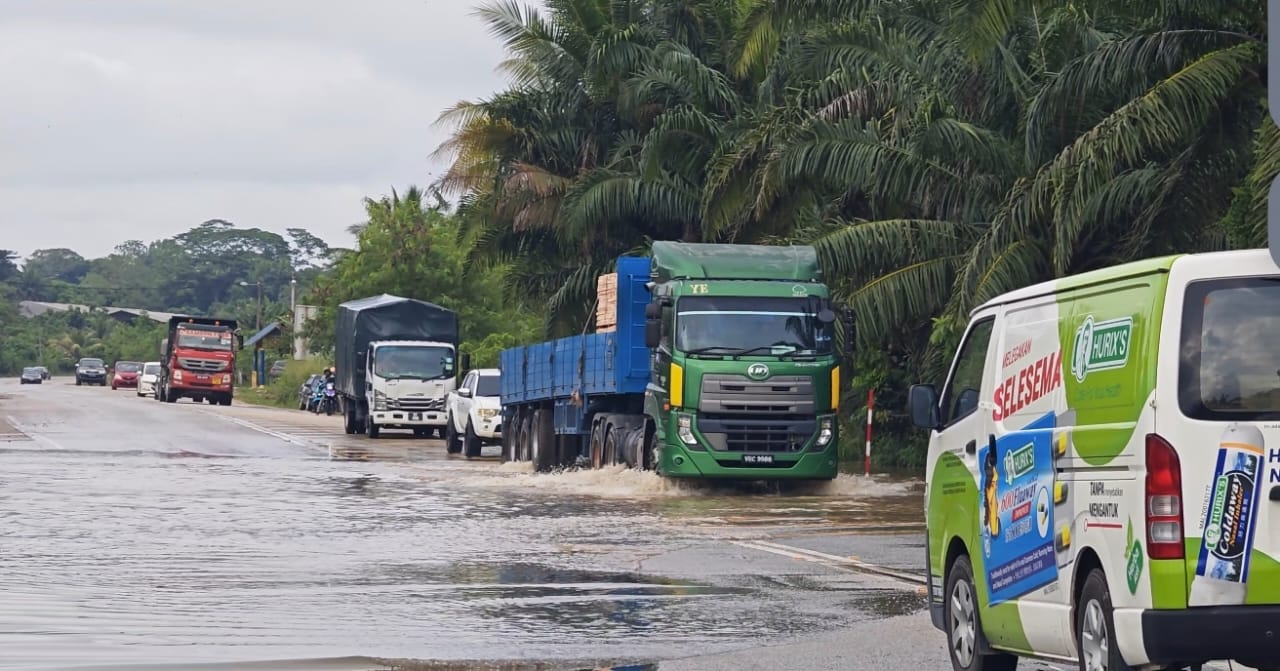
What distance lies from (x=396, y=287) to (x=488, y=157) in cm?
2712

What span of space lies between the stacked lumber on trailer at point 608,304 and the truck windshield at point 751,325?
2.66 m

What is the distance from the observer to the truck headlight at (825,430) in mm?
24719

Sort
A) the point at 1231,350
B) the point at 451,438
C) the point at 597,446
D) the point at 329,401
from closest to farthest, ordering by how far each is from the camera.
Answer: the point at 1231,350
the point at 597,446
the point at 451,438
the point at 329,401

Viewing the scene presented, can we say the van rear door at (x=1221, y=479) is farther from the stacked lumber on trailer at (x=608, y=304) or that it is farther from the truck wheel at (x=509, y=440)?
the truck wheel at (x=509, y=440)

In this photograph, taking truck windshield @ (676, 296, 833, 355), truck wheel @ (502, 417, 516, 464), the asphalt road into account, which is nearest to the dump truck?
truck wheel @ (502, 417, 516, 464)

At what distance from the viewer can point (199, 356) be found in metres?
72.8

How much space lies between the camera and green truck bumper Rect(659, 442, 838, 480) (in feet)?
80.0

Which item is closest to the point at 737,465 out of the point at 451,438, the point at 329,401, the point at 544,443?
the point at 544,443

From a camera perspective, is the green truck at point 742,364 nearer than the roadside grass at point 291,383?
Yes

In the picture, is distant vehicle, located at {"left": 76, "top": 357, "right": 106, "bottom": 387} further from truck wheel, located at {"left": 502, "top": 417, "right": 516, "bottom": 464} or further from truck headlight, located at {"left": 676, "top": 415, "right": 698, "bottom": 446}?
truck headlight, located at {"left": 676, "top": 415, "right": 698, "bottom": 446}

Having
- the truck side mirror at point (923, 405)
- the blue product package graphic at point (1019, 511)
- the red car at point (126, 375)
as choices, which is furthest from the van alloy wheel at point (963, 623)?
the red car at point (126, 375)

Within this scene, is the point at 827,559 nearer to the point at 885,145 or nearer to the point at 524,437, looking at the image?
the point at 885,145

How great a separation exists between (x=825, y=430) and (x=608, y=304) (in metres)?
4.28

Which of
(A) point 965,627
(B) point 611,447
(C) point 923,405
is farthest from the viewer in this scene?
(B) point 611,447
